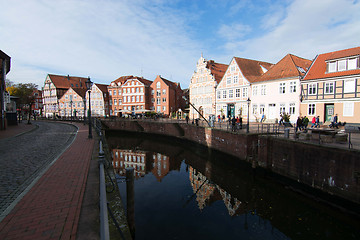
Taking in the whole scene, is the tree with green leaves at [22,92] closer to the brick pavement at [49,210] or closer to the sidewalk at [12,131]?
the sidewalk at [12,131]

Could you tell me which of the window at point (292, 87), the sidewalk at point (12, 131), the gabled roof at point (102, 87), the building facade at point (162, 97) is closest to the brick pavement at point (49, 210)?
the sidewalk at point (12, 131)

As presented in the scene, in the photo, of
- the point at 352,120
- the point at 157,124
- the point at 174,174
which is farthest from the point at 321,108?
the point at 157,124

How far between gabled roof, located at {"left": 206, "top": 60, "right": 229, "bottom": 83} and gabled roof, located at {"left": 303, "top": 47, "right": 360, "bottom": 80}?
16.4 meters

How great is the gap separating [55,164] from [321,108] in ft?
82.8

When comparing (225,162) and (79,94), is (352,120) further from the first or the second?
(79,94)

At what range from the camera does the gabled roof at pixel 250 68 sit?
3095 centimetres

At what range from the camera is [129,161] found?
19438mm

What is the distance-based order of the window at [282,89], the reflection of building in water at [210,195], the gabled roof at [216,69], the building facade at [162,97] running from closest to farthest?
the reflection of building in water at [210,195] → the window at [282,89] → the gabled roof at [216,69] → the building facade at [162,97]

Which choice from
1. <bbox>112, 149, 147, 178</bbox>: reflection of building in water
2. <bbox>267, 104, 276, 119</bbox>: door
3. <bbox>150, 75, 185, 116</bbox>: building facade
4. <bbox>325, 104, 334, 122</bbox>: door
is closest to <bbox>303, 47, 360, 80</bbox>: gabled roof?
<bbox>325, 104, 334, 122</bbox>: door

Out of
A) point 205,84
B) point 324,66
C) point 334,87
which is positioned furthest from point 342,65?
point 205,84

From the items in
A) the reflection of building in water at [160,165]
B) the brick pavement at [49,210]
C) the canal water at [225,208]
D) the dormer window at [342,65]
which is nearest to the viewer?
the brick pavement at [49,210]

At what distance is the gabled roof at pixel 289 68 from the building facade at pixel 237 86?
2.62 meters

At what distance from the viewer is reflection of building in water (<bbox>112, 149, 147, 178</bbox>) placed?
1613 cm

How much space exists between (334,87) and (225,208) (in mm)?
19589
